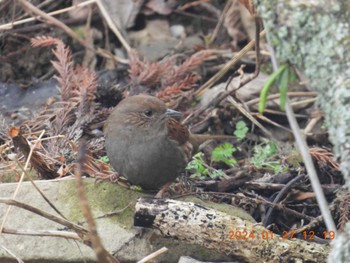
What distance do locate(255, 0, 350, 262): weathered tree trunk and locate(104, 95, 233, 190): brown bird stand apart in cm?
204

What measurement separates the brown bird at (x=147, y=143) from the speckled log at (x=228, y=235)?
738 mm

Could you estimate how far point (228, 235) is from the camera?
3.70 meters

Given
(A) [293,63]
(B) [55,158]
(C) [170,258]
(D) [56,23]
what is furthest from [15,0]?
(A) [293,63]

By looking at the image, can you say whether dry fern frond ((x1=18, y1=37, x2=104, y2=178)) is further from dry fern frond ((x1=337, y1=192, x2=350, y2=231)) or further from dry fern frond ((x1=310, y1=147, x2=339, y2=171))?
dry fern frond ((x1=337, y1=192, x2=350, y2=231))

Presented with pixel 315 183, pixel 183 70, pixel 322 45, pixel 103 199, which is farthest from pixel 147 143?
pixel 322 45

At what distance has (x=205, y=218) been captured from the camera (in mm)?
3756

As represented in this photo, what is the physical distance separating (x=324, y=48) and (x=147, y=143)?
2.23 m

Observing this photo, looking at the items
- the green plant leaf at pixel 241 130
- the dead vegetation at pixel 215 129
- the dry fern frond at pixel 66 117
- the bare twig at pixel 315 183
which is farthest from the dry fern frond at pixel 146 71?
the bare twig at pixel 315 183

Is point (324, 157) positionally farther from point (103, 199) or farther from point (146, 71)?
point (146, 71)

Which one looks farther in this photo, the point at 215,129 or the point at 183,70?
the point at 183,70

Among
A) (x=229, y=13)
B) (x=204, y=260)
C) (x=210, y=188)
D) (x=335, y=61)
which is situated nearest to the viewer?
(x=335, y=61)

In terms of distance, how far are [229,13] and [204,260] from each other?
3.43 meters

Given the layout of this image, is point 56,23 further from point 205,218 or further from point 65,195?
point 205,218

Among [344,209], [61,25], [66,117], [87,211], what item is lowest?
[66,117]
